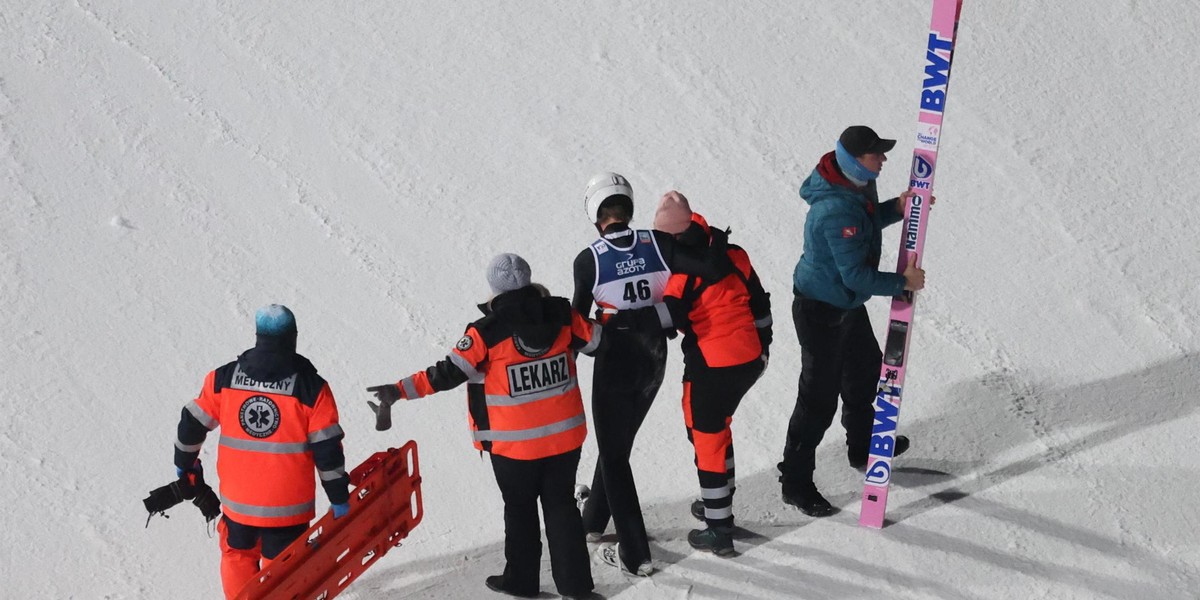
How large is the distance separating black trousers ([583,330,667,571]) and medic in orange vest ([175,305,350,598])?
43.4 inches

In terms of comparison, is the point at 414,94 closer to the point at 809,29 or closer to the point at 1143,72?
the point at 809,29

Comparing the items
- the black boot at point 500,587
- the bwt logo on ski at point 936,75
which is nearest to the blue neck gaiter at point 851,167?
the bwt logo on ski at point 936,75

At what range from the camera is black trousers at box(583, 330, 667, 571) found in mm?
5473

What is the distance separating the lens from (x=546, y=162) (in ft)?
28.6

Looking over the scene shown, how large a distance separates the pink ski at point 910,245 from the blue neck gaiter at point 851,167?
7.6 inches

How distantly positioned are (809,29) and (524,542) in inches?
223

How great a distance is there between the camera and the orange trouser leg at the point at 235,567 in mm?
5105

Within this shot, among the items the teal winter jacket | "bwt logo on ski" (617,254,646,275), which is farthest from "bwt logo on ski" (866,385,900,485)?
"bwt logo on ski" (617,254,646,275)

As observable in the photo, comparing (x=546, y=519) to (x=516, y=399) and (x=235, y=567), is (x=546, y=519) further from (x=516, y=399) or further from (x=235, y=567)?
(x=235, y=567)

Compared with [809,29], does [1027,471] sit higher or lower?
lower

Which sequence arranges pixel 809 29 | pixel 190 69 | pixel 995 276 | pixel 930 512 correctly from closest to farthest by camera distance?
pixel 930 512 < pixel 995 276 < pixel 190 69 < pixel 809 29

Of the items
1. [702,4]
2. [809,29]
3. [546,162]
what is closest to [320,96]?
[546,162]

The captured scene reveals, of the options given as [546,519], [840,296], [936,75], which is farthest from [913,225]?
[546,519]

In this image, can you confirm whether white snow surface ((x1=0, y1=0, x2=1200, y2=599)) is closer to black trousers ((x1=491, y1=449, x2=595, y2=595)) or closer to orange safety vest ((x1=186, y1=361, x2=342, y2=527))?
black trousers ((x1=491, y1=449, x2=595, y2=595))
